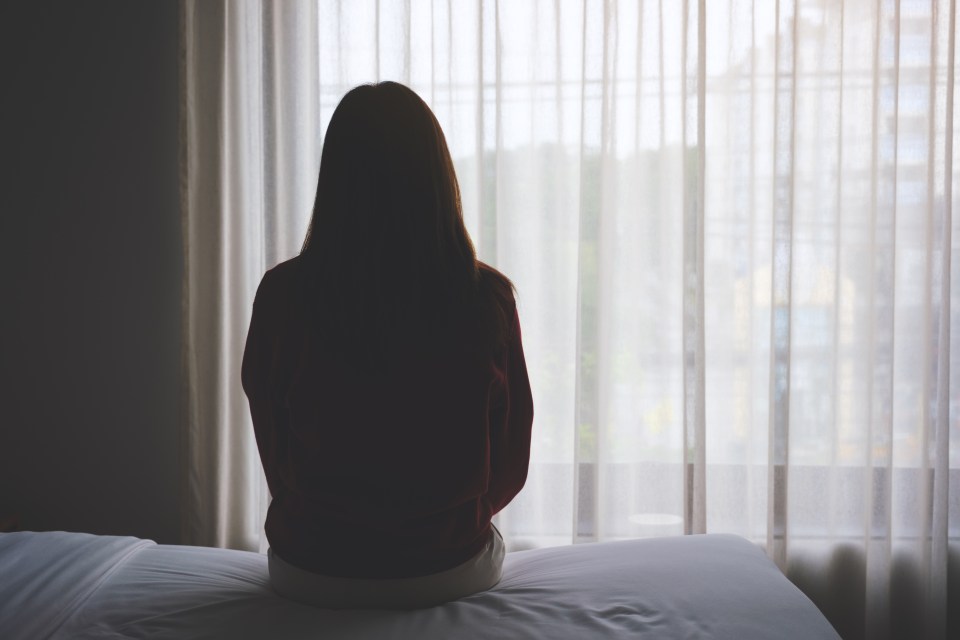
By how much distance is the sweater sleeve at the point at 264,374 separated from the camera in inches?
50.0

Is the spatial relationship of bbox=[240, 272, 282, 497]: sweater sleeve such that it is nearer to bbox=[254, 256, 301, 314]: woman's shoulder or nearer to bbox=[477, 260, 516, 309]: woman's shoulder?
bbox=[254, 256, 301, 314]: woman's shoulder

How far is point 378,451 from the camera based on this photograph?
1.18 metres

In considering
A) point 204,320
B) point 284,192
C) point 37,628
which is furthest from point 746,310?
point 37,628

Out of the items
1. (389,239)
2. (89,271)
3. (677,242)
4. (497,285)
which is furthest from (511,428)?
(89,271)

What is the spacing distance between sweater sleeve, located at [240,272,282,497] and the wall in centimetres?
128

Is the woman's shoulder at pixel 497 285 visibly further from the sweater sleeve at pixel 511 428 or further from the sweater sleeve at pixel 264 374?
the sweater sleeve at pixel 264 374

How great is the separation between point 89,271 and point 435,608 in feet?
6.02

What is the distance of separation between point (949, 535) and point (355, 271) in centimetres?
212

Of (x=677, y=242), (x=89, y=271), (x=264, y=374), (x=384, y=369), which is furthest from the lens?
(x=89, y=271)

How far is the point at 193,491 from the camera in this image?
2352mm

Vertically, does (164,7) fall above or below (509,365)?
above

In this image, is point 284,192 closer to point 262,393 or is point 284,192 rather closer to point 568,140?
point 568,140

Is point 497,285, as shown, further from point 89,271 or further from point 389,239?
point 89,271

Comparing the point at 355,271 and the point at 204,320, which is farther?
the point at 204,320
